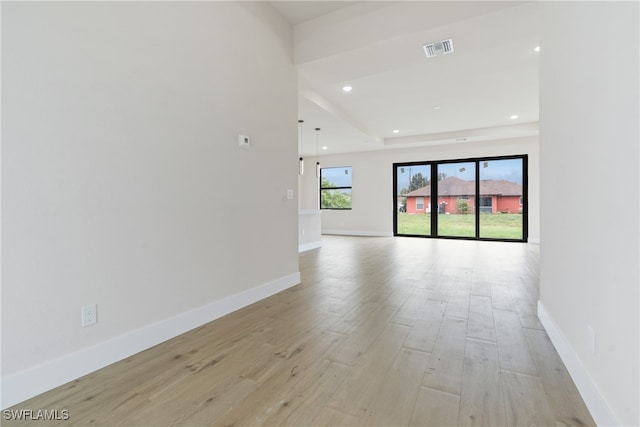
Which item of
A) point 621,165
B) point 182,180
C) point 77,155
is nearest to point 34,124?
point 77,155

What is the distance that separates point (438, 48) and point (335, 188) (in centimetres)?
685

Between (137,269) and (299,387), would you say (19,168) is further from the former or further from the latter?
(299,387)

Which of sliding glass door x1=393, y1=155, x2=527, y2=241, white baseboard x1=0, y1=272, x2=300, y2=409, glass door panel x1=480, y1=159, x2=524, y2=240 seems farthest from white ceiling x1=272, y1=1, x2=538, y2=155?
white baseboard x1=0, y1=272, x2=300, y2=409

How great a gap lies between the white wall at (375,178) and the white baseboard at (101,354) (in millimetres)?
6889

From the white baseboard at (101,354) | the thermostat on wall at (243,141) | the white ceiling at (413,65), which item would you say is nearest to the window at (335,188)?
the white ceiling at (413,65)

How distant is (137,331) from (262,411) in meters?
1.10

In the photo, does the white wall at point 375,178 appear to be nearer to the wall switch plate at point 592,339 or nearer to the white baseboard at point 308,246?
the white baseboard at point 308,246

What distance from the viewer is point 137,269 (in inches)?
75.2

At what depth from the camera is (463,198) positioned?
26.4 ft

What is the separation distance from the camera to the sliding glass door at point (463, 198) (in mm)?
7539

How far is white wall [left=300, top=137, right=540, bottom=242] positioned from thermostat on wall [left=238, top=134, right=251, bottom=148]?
6.72 m

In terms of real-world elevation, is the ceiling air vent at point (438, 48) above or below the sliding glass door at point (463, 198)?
above

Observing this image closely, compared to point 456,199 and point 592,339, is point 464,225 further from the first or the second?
point 592,339

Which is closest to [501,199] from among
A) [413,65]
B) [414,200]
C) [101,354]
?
[414,200]
